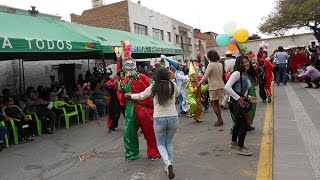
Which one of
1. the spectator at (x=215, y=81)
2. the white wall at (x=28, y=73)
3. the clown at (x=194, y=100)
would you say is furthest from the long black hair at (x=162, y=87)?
the white wall at (x=28, y=73)

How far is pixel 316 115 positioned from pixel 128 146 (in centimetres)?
476

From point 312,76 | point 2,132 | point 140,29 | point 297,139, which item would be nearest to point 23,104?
point 2,132

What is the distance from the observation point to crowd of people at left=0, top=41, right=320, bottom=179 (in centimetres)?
487

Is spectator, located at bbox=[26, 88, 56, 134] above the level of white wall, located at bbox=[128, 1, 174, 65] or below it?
below

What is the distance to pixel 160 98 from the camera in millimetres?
4758

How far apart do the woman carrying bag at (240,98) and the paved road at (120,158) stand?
356 mm

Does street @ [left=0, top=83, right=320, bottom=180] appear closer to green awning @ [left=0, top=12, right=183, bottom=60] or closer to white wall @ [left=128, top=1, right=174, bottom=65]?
green awning @ [left=0, top=12, right=183, bottom=60]

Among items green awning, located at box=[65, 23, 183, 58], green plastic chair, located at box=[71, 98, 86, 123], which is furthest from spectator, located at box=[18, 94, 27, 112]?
green awning, located at box=[65, 23, 183, 58]

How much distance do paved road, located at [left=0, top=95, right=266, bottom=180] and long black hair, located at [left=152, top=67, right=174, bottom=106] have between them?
1.05m

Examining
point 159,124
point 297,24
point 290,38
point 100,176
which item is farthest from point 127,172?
point 290,38

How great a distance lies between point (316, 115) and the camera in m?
8.15

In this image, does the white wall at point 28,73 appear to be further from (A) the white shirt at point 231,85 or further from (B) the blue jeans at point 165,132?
(A) the white shirt at point 231,85

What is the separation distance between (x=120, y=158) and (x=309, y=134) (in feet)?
11.3

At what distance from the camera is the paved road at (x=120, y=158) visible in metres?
4.97
